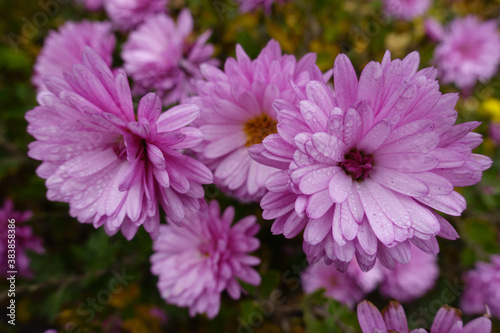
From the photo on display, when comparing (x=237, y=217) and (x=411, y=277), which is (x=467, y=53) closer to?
(x=411, y=277)

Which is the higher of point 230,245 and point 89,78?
point 89,78

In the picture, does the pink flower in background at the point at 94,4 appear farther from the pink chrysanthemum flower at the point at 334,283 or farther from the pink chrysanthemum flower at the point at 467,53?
the pink chrysanthemum flower at the point at 467,53

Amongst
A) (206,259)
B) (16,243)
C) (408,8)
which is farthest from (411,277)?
(16,243)

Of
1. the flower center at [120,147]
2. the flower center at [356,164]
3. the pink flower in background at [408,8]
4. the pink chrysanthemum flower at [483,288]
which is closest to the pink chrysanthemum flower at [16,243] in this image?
the flower center at [120,147]

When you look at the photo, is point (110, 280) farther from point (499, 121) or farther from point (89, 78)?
point (499, 121)

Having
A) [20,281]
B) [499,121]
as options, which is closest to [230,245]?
[20,281]

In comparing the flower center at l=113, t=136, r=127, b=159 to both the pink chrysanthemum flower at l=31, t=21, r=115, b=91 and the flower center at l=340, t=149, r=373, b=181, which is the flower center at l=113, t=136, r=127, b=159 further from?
the pink chrysanthemum flower at l=31, t=21, r=115, b=91

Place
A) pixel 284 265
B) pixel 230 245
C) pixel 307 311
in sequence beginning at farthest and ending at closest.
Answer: pixel 284 265 < pixel 307 311 < pixel 230 245
